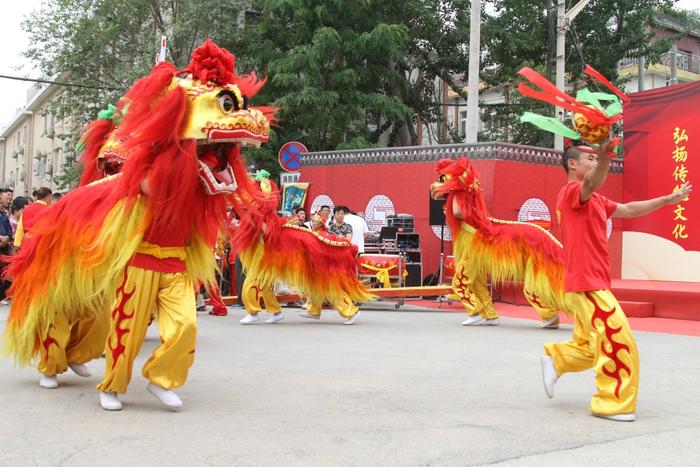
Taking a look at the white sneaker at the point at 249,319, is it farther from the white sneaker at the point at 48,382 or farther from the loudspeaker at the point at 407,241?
the white sneaker at the point at 48,382

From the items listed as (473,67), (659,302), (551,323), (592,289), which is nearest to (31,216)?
(592,289)

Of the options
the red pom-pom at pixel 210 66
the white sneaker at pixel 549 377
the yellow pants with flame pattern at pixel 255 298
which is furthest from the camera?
the yellow pants with flame pattern at pixel 255 298

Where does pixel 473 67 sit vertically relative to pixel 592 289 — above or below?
above

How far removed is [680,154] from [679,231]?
4.64 feet

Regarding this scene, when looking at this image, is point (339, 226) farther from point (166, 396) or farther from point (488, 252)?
point (166, 396)

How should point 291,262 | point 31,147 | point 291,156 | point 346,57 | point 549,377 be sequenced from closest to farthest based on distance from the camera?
point 549,377 → point 291,262 → point 291,156 → point 346,57 → point 31,147

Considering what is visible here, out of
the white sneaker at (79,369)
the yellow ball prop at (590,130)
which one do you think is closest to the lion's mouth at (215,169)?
the white sneaker at (79,369)

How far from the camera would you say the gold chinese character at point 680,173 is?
14531 mm

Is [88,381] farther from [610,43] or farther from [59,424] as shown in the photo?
[610,43]

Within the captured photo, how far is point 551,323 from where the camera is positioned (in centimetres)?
968

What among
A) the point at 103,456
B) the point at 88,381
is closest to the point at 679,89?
the point at 88,381

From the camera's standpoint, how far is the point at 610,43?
21641 millimetres

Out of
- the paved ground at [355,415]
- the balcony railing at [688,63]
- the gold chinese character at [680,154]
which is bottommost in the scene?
the paved ground at [355,415]

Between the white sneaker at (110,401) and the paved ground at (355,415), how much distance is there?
82 millimetres
